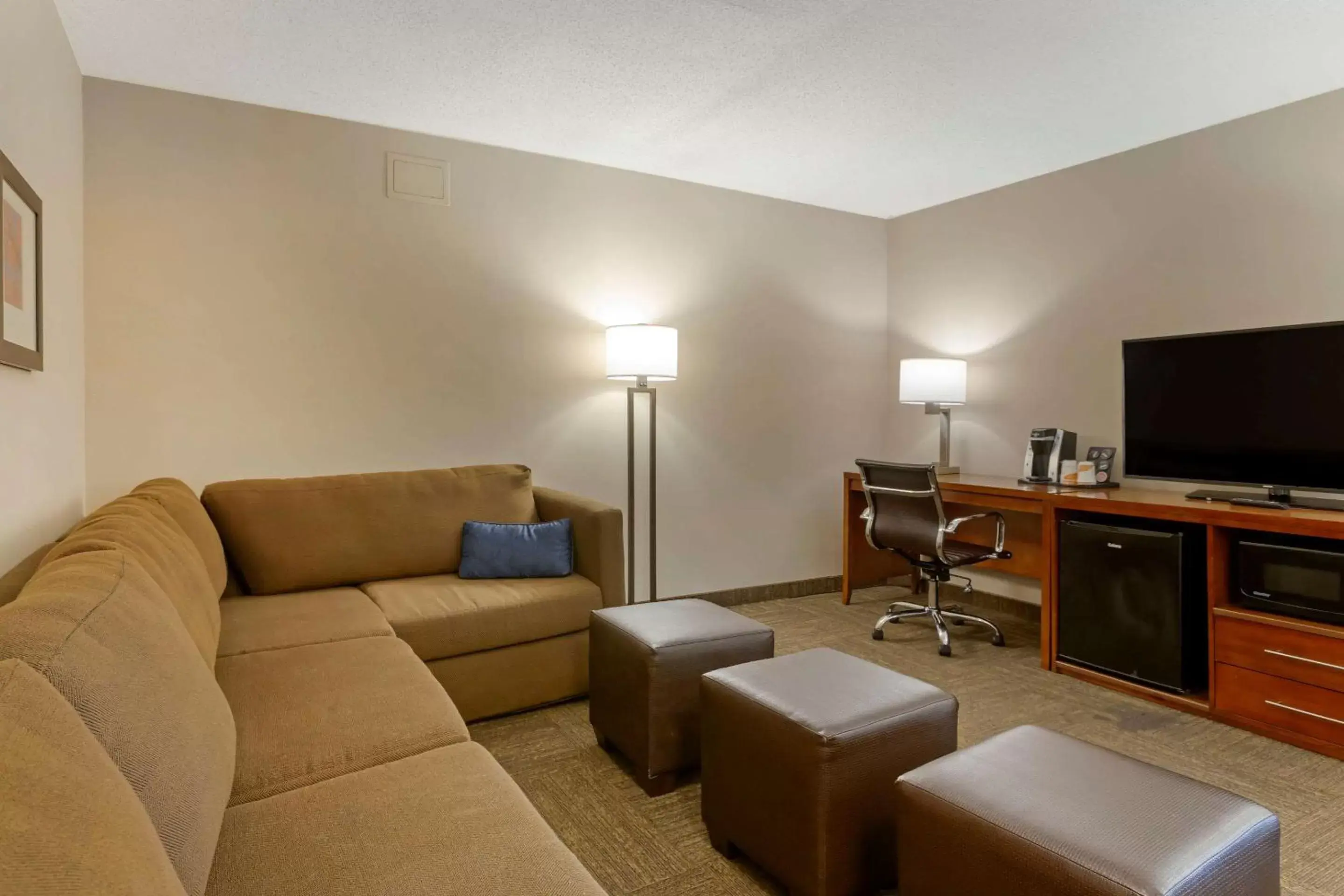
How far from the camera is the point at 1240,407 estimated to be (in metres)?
2.87

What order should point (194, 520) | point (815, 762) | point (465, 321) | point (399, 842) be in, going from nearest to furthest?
point (399, 842)
point (815, 762)
point (194, 520)
point (465, 321)

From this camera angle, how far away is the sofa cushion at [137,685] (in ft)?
2.81

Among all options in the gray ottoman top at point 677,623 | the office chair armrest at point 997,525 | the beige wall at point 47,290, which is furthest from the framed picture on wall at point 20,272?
the office chair armrest at point 997,525

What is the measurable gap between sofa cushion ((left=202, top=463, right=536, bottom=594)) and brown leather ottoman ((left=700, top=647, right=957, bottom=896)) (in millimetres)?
1547

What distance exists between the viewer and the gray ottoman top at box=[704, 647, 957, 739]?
161cm

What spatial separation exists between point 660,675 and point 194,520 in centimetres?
151

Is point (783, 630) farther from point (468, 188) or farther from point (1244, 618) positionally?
point (468, 188)

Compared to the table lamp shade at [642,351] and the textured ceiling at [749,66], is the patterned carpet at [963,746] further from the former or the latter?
the textured ceiling at [749,66]

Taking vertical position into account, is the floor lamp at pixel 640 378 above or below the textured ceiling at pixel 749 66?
below

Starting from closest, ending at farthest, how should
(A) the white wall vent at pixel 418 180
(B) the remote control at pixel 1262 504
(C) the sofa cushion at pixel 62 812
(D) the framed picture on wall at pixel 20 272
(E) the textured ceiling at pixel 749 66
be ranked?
(C) the sofa cushion at pixel 62 812, (D) the framed picture on wall at pixel 20 272, (E) the textured ceiling at pixel 749 66, (B) the remote control at pixel 1262 504, (A) the white wall vent at pixel 418 180

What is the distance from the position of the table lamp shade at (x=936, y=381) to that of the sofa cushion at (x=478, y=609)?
7.14 ft

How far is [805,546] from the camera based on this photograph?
4.46 m

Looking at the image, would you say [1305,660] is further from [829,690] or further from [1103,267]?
[1103,267]

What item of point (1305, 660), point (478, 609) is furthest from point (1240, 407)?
point (478, 609)
